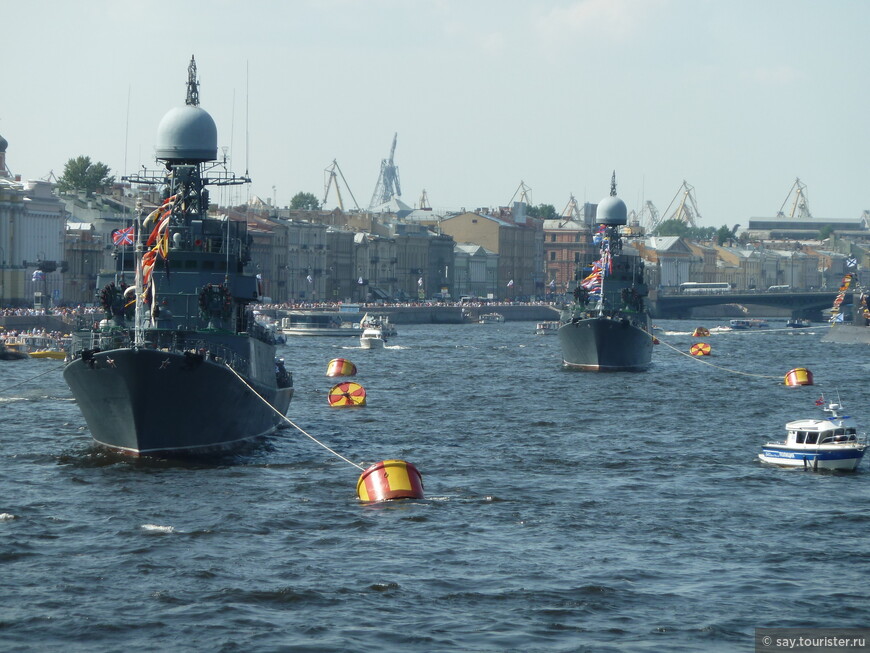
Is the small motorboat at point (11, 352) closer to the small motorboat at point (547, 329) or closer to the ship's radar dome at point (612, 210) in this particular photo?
the ship's radar dome at point (612, 210)

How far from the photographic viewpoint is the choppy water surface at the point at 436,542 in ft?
95.9

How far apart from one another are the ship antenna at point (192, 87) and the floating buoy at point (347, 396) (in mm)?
17965

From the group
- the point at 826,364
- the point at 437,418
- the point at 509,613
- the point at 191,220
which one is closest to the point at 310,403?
the point at 437,418

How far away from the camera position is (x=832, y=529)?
3916 cm

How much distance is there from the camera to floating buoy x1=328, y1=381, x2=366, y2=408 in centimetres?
7106

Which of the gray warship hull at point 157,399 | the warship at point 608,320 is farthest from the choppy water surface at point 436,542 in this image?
the warship at point 608,320

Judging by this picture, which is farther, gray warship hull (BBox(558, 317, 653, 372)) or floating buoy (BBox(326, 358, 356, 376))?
gray warship hull (BBox(558, 317, 653, 372))

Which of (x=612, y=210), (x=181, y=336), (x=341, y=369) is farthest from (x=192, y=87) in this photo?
(x=612, y=210)

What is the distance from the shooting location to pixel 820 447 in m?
49.0

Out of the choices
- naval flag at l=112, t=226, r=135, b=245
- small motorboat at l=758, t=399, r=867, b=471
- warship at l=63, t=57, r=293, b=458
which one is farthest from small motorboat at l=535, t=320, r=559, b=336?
small motorboat at l=758, t=399, r=867, b=471

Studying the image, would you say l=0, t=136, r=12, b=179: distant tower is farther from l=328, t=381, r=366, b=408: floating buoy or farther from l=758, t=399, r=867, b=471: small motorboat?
l=758, t=399, r=867, b=471: small motorboat

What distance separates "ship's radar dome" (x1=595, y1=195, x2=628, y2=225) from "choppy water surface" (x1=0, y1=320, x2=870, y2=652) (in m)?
60.1

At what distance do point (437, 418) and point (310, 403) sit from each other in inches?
353

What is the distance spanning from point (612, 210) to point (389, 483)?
84.9 m
